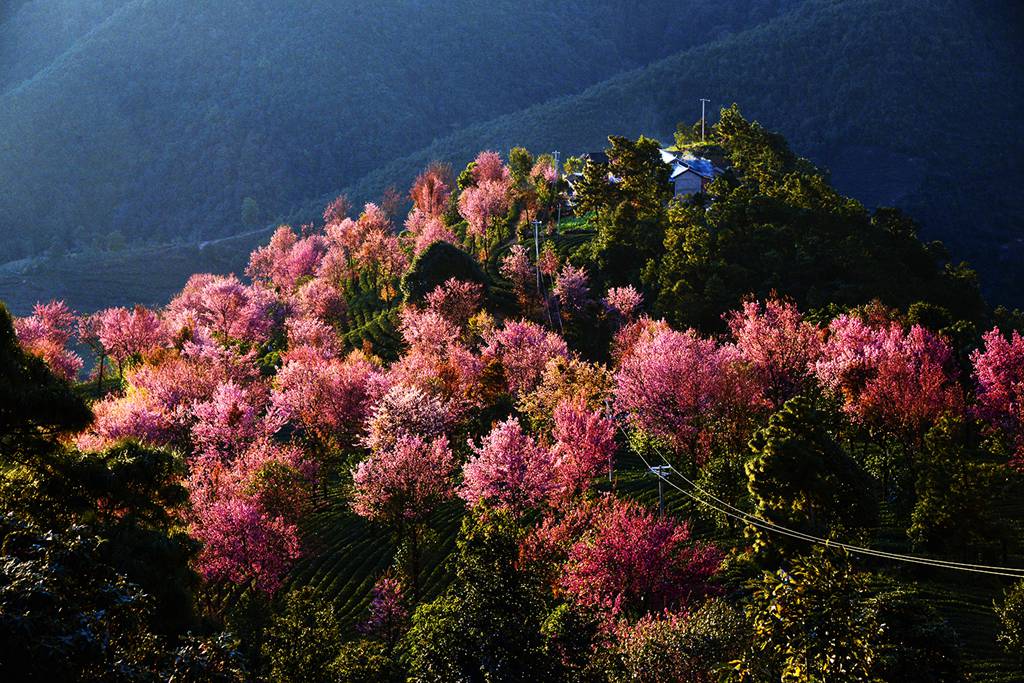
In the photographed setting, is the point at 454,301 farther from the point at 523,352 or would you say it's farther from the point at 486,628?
the point at 486,628

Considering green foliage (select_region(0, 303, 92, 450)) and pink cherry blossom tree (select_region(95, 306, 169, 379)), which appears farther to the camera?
pink cherry blossom tree (select_region(95, 306, 169, 379))

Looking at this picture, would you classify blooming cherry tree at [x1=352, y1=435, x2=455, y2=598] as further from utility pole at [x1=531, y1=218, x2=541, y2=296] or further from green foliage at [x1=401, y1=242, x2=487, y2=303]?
utility pole at [x1=531, y1=218, x2=541, y2=296]

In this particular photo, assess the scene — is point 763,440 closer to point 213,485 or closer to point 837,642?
point 837,642

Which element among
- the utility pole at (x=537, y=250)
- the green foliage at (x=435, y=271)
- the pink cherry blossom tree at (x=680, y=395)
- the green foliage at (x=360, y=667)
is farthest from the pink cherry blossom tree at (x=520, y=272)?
the green foliage at (x=360, y=667)

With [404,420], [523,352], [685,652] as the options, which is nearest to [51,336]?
[523,352]

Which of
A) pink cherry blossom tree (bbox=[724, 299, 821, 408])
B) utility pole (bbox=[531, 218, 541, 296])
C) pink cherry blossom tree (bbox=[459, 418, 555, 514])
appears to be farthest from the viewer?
utility pole (bbox=[531, 218, 541, 296])

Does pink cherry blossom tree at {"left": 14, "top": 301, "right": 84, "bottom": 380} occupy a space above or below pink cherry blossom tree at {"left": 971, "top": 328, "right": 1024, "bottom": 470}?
above

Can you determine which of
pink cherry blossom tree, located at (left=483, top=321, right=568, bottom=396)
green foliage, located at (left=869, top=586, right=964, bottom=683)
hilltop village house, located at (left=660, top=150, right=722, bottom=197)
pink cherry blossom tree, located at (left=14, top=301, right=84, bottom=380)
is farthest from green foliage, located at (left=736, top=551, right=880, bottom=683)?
hilltop village house, located at (left=660, top=150, right=722, bottom=197)
